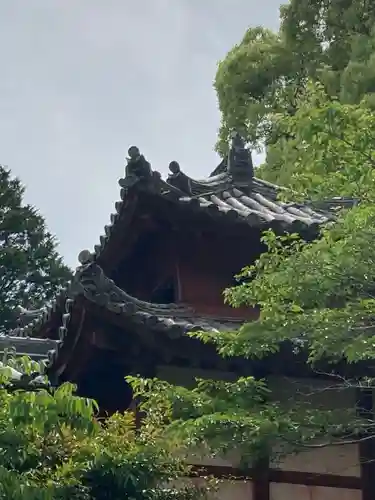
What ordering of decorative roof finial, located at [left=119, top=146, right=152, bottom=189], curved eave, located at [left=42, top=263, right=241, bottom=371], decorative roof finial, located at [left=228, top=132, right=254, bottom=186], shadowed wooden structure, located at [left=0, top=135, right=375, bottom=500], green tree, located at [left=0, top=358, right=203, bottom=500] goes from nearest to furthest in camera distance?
green tree, located at [left=0, top=358, right=203, bottom=500]
curved eave, located at [left=42, top=263, right=241, bottom=371]
shadowed wooden structure, located at [left=0, top=135, right=375, bottom=500]
decorative roof finial, located at [left=119, top=146, right=152, bottom=189]
decorative roof finial, located at [left=228, top=132, right=254, bottom=186]

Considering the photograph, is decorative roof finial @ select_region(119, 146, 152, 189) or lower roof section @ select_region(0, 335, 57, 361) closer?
decorative roof finial @ select_region(119, 146, 152, 189)

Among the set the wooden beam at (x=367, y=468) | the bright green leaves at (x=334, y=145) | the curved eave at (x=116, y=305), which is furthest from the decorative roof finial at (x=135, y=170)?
the wooden beam at (x=367, y=468)

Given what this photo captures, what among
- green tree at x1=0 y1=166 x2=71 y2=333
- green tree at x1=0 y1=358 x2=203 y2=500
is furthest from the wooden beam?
green tree at x1=0 y1=166 x2=71 y2=333

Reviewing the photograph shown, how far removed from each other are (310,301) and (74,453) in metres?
1.89

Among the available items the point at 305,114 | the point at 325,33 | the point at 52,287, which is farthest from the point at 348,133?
the point at 52,287

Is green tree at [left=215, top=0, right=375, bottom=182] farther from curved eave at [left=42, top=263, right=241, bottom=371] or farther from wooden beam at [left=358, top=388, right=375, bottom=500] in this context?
curved eave at [left=42, top=263, right=241, bottom=371]

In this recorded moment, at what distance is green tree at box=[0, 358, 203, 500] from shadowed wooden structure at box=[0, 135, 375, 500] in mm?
638

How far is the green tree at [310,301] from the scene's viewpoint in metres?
5.45

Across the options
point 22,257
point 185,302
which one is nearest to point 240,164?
point 185,302

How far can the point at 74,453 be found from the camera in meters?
5.61

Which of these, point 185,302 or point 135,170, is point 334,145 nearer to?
point 135,170

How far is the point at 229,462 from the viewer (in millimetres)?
7566

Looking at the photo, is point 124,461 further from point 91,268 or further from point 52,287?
point 52,287

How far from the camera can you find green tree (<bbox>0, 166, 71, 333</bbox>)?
34844mm
